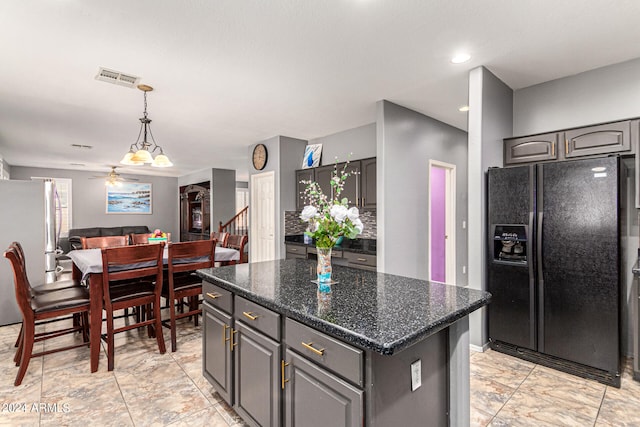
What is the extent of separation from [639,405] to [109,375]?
3818mm

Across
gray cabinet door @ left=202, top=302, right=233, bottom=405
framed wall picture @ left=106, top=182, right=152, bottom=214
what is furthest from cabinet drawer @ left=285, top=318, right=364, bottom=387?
framed wall picture @ left=106, top=182, right=152, bottom=214

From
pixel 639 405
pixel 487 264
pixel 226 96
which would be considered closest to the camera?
pixel 639 405

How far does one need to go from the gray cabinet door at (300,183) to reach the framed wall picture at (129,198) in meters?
6.53

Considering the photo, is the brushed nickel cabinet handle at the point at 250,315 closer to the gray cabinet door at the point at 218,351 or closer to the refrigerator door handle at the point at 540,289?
the gray cabinet door at the point at 218,351

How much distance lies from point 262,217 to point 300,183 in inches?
38.2

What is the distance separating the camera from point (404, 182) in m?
3.96

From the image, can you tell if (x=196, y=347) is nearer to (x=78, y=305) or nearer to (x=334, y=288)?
(x=78, y=305)

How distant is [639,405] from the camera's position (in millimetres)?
2119

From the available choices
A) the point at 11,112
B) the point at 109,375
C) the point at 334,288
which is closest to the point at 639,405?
the point at 334,288

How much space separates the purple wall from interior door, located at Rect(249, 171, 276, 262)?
2.55 meters

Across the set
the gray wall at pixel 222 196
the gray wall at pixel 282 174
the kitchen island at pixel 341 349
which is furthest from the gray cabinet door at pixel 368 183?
the gray wall at pixel 222 196

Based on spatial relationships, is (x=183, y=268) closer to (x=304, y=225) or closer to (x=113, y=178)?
(x=304, y=225)

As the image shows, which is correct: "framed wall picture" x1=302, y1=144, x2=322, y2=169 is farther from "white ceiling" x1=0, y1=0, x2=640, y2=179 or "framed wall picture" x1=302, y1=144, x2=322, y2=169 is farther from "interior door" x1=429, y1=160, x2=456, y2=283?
"interior door" x1=429, y1=160, x2=456, y2=283

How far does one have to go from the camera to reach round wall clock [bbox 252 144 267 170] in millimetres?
5661
